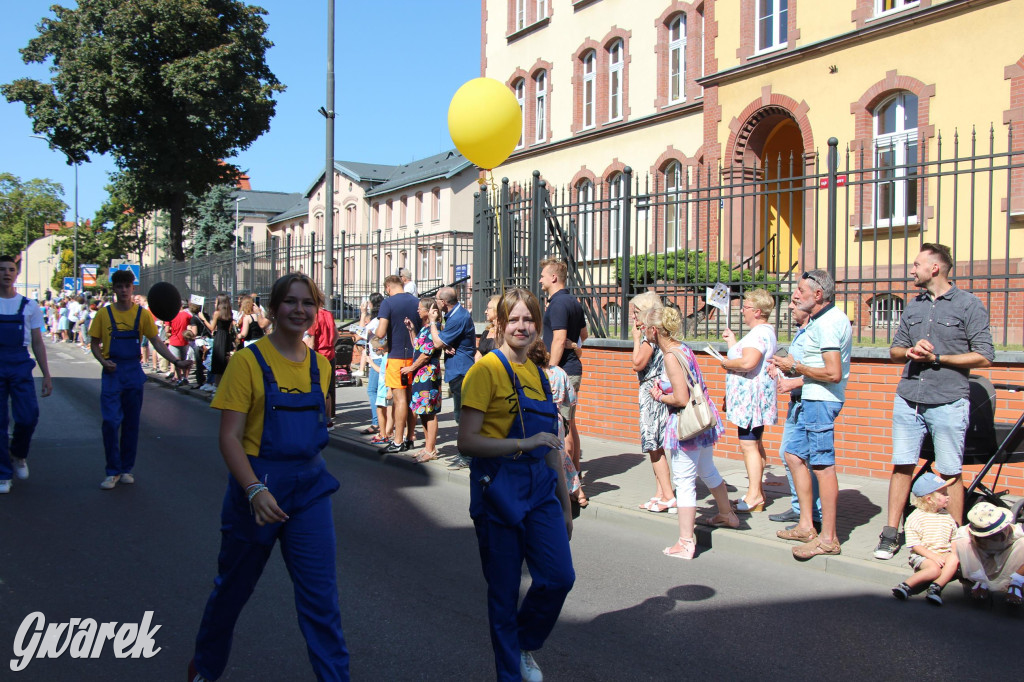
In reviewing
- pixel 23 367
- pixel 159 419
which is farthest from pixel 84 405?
pixel 23 367

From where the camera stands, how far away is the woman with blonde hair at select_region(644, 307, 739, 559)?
19.2ft

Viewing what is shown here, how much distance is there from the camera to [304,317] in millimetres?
3521

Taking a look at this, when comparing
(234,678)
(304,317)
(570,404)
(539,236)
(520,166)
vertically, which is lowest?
(234,678)

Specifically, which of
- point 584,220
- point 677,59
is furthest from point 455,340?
point 677,59

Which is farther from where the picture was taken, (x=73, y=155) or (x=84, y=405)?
(x=73, y=155)

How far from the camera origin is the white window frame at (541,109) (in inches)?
1107

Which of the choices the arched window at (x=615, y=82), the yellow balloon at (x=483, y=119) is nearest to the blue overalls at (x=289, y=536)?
the yellow balloon at (x=483, y=119)

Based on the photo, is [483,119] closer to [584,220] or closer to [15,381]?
[584,220]

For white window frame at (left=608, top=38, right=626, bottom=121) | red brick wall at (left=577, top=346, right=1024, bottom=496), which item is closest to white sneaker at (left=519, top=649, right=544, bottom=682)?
red brick wall at (left=577, top=346, right=1024, bottom=496)

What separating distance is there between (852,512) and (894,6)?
487 inches

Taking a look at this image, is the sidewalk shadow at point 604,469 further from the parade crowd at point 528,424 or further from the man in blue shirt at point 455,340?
the man in blue shirt at point 455,340

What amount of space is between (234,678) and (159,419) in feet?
33.2

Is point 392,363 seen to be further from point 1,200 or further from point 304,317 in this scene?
point 1,200

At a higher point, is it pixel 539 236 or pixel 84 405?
pixel 539 236
